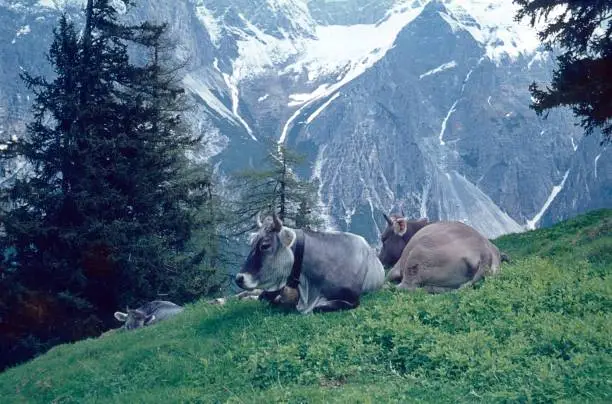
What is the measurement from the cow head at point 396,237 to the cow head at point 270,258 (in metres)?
7.60

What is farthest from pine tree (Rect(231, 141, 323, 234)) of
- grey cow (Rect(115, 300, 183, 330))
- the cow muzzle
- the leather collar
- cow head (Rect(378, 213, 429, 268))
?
the cow muzzle

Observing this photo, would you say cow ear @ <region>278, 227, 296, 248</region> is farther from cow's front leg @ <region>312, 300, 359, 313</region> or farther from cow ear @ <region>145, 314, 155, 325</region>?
cow ear @ <region>145, 314, 155, 325</region>

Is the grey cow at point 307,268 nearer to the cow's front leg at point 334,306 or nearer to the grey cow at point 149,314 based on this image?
the cow's front leg at point 334,306

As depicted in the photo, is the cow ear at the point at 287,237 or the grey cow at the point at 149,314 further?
the grey cow at the point at 149,314

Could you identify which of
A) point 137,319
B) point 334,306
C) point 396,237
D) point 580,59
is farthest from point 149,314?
point 580,59

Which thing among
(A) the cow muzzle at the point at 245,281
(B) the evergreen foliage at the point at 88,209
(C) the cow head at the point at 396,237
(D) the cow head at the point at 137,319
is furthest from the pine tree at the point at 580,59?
(B) the evergreen foliage at the point at 88,209

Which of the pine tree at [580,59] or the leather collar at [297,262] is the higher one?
the pine tree at [580,59]

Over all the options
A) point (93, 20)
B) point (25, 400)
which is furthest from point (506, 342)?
point (93, 20)

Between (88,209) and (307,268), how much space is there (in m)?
16.7

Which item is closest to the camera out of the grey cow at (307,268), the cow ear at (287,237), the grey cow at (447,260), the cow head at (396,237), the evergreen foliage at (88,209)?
the grey cow at (307,268)

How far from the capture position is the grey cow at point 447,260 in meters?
13.7

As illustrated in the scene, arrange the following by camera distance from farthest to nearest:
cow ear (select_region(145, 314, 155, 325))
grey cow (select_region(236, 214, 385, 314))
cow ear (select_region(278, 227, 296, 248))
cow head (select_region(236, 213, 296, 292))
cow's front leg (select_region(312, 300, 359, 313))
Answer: cow ear (select_region(145, 314, 155, 325)), cow ear (select_region(278, 227, 296, 248)), cow's front leg (select_region(312, 300, 359, 313)), grey cow (select_region(236, 214, 385, 314)), cow head (select_region(236, 213, 296, 292))

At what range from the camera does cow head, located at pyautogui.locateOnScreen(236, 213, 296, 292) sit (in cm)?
1268

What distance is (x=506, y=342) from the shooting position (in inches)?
364
